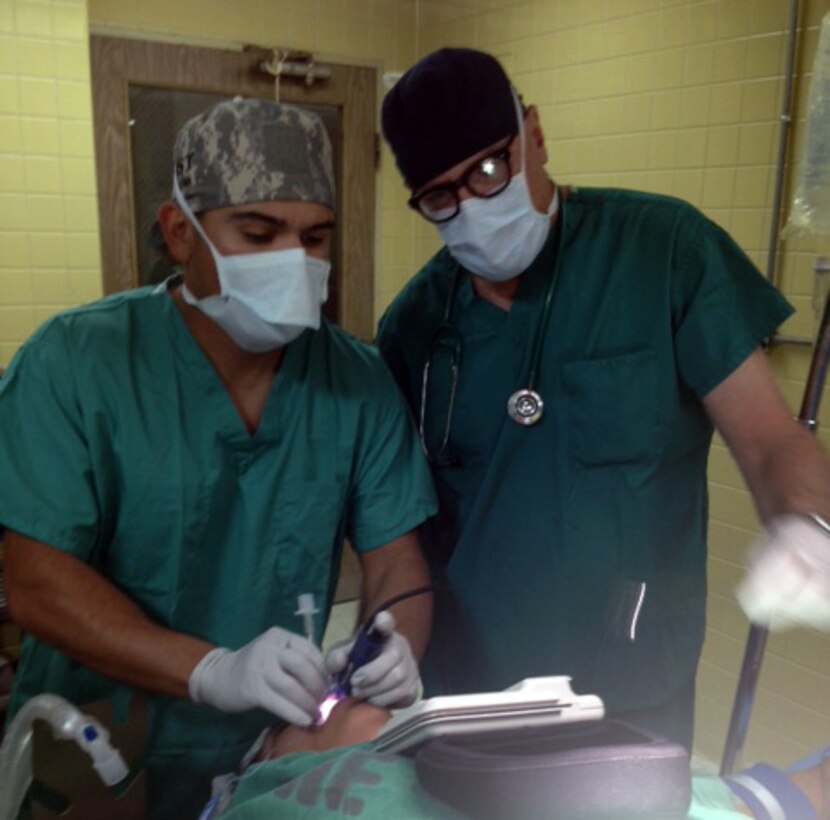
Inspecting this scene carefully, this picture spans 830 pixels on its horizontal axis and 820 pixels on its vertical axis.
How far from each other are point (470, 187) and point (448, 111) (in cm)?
13

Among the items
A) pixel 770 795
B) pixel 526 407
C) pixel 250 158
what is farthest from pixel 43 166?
pixel 770 795

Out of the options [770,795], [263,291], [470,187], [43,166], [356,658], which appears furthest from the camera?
[43,166]

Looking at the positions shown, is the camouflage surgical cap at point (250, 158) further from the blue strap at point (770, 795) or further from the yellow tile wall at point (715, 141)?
the yellow tile wall at point (715, 141)

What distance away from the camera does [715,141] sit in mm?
2453

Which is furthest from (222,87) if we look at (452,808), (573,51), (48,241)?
(452,808)

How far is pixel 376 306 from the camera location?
143 inches

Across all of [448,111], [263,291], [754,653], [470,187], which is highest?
[448,111]

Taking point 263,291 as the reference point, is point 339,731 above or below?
below

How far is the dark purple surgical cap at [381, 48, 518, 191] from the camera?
4.14 ft

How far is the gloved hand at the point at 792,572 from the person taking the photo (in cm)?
102

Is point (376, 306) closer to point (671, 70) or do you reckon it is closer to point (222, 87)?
point (222, 87)

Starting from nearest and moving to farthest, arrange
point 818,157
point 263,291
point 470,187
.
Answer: point 263,291 < point 470,187 < point 818,157

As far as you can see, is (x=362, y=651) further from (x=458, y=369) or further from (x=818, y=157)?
(x=818, y=157)

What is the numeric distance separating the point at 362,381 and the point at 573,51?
76.9 inches
